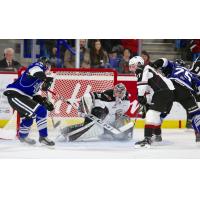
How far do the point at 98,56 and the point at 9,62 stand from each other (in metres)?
1.06

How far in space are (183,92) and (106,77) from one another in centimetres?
93

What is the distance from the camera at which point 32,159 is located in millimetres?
6789

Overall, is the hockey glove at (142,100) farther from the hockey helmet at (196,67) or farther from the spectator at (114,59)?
the spectator at (114,59)

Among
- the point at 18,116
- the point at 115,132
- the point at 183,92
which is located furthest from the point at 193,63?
the point at 18,116

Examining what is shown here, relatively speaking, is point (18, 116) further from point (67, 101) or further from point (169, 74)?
point (169, 74)

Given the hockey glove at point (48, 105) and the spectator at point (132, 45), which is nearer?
the hockey glove at point (48, 105)

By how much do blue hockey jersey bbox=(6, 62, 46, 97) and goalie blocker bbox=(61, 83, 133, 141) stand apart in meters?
0.60

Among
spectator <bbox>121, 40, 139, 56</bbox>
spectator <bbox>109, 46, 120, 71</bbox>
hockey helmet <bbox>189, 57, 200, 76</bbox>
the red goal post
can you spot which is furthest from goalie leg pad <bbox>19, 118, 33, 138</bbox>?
hockey helmet <bbox>189, 57, 200, 76</bbox>

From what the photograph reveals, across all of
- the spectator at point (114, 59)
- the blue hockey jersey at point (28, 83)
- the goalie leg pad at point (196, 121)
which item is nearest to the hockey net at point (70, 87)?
the spectator at point (114, 59)

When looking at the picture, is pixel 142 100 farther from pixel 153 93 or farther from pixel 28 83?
pixel 28 83

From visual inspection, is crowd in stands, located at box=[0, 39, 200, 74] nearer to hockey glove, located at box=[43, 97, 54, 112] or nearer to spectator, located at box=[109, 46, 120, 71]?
spectator, located at box=[109, 46, 120, 71]

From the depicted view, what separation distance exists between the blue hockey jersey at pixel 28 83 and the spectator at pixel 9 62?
1026 mm

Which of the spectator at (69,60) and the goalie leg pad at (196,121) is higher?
the spectator at (69,60)

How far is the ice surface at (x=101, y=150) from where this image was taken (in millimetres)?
7031
